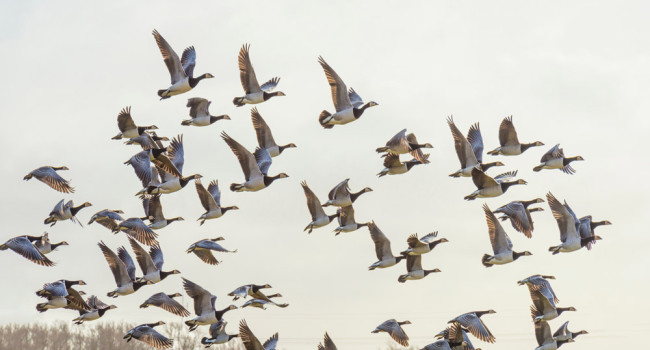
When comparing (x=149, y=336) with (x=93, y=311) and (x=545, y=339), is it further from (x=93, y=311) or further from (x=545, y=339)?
(x=545, y=339)

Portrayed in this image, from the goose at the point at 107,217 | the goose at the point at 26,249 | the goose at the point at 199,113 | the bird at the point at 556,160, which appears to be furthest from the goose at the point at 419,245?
the goose at the point at 26,249

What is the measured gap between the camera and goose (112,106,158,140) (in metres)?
34.0

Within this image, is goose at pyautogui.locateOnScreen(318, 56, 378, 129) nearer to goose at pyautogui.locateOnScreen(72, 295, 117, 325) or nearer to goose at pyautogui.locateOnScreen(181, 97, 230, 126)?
goose at pyautogui.locateOnScreen(181, 97, 230, 126)

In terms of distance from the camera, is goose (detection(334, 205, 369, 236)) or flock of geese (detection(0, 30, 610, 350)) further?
goose (detection(334, 205, 369, 236))

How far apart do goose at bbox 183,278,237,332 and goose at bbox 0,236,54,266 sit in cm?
Result: 416

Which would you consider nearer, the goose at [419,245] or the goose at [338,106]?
the goose at [338,106]

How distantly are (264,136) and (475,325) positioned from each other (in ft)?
30.3

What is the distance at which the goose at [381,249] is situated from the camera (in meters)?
36.6

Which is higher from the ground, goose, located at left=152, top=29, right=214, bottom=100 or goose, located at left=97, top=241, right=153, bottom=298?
goose, located at left=152, top=29, right=214, bottom=100

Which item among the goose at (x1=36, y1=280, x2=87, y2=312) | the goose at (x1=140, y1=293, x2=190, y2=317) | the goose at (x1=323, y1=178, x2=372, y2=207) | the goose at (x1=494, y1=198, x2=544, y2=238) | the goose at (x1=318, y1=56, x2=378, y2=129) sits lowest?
the goose at (x1=140, y1=293, x2=190, y2=317)

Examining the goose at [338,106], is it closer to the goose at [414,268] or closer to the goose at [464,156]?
the goose at [464,156]

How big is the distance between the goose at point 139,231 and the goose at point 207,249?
55.5 inches

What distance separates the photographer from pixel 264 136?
36.1 m

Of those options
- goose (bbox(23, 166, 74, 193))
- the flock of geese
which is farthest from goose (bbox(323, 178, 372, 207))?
goose (bbox(23, 166, 74, 193))
